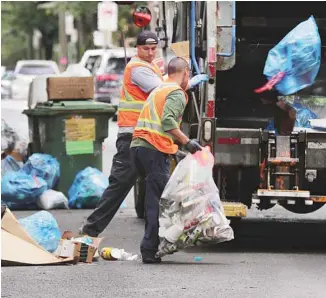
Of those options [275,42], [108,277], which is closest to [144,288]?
[108,277]

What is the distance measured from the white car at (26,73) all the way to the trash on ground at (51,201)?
26.0 meters

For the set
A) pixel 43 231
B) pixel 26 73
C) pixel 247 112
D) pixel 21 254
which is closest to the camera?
pixel 21 254

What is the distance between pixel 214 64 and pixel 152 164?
42.1 inches

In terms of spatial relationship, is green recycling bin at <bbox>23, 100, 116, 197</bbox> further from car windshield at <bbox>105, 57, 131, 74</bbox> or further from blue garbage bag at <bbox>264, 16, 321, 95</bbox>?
car windshield at <bbox>105, 57, 131, 74</bbox>

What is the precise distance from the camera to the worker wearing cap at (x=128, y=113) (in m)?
8.81

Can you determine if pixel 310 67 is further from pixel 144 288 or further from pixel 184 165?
pixel 144 288

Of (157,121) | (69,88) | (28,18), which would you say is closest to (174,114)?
(157,121)

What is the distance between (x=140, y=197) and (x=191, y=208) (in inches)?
120

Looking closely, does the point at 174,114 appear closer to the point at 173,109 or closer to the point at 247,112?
the point at 173,109

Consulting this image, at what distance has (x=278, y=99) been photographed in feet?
32.6

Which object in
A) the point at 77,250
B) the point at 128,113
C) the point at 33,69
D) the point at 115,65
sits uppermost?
the point at 128,113

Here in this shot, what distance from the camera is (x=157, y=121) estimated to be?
325 inches

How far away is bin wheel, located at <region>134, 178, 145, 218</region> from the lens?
36.6 feet

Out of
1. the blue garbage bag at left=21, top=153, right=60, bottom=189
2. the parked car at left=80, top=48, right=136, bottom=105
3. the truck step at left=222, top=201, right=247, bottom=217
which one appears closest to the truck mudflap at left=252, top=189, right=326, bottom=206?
the truck step at left=222, top=201, right=247, bottom=217
